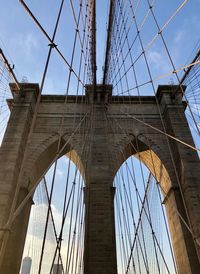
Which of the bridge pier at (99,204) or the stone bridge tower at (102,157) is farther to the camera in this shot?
the stone bridge tower at (102,157)

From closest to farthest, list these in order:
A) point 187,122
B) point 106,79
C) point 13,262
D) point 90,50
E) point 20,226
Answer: point 13,262 → point 20,226 → point 187,122 → point 90,50 → point 106,79

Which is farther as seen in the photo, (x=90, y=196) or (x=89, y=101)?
(x=89, y=101)

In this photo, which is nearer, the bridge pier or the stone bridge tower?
the bridge pier

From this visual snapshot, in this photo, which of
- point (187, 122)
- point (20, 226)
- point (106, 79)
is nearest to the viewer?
point (20, 226)

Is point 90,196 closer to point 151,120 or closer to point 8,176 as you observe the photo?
point 8,176

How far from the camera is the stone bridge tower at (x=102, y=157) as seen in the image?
7.85m

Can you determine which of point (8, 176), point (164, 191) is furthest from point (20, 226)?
point (164, 191)

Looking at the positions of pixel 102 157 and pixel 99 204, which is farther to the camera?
pixel 102 157

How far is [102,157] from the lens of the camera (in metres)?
9.79

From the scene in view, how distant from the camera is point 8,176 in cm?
871

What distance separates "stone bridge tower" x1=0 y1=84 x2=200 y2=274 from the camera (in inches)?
309

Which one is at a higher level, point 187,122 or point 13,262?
point 187,122

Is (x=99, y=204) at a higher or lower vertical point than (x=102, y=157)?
lower

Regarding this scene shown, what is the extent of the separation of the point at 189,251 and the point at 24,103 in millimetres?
8675
